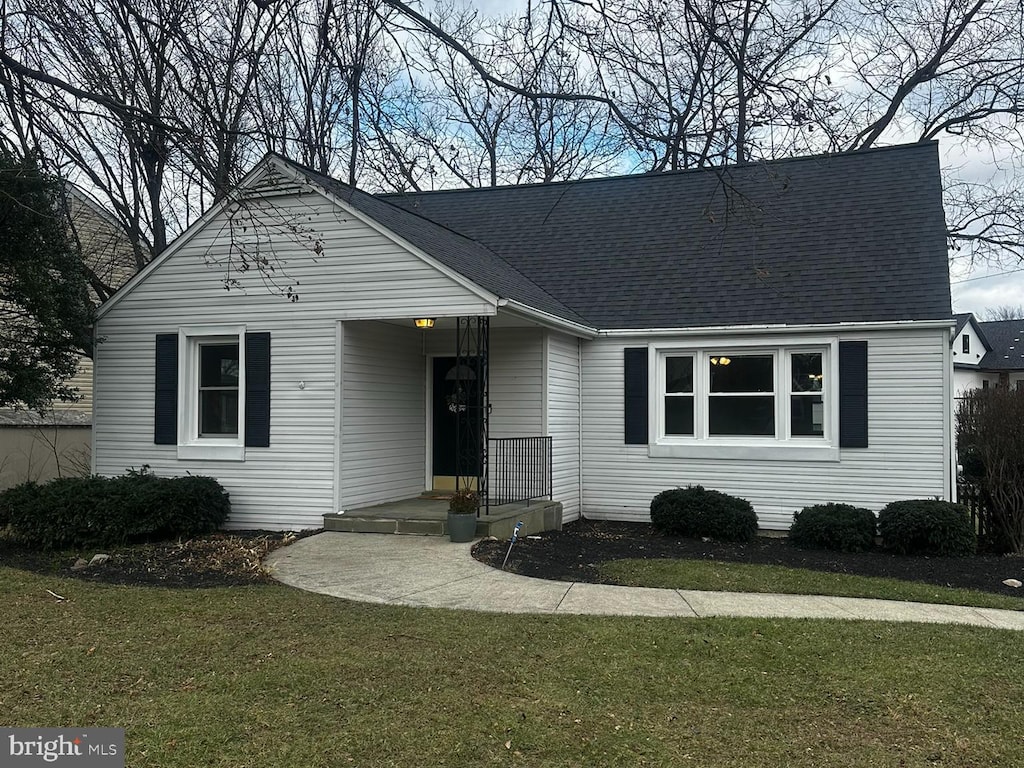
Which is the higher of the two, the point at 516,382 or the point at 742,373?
the point at 742,373

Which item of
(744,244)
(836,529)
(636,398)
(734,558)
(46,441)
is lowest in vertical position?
(734,558)

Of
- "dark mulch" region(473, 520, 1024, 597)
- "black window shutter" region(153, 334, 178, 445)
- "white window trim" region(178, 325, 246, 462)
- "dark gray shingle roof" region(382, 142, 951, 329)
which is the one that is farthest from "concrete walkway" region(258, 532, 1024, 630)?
"dark gray shingle roof" region(382, 142, 951, 329)

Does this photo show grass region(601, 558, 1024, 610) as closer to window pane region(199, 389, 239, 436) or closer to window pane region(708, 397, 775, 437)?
window pane region(708, 397, 775, 437)

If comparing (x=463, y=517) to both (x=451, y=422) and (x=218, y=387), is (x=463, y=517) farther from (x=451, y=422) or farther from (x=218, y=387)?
(x=218, y=387)

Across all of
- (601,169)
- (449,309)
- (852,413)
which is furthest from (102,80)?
(601,169)

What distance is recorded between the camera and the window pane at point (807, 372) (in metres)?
11.6

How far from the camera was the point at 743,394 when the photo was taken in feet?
39.5

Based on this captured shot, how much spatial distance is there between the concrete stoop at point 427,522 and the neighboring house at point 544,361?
48 centimetres

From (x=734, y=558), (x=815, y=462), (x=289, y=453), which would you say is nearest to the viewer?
(x=734, y=558)

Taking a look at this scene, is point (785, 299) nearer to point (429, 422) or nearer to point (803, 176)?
point (803, 176)

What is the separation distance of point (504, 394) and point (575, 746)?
8245 millimetres

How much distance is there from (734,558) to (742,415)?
3106mm

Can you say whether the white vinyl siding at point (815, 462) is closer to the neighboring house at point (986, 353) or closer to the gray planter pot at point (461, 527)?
the gray planter pot at point (461, 527)

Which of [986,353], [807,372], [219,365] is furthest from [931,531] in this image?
[986,353]
